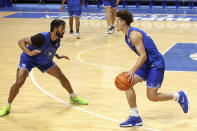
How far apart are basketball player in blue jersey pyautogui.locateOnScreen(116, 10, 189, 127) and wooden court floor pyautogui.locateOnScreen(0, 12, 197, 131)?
14.4 inches

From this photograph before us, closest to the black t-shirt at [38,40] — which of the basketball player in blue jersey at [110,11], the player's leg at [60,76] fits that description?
the player's leg at [60,76]

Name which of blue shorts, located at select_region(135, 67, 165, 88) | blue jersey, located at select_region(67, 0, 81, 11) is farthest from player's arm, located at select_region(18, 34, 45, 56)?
blue jersey, located at select_region(67, 0, 81, 11)

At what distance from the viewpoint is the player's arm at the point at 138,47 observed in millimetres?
5008

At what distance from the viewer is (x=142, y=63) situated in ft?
16.5

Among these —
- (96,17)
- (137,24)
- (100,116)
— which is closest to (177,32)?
(137,24)

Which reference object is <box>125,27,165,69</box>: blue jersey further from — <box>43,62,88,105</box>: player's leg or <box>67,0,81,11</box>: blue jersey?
<box>67,0,81,11</box>: blue jersey

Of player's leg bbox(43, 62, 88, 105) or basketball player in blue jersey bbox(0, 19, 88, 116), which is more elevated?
basketball player in blue jersey bbox(0, 19, 88, 116)

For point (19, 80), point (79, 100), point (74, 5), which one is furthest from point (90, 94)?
point (74, 5)

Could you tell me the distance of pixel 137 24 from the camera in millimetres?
15312

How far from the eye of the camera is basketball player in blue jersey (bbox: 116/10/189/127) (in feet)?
16.7

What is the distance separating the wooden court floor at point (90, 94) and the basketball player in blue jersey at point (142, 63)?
0.37m

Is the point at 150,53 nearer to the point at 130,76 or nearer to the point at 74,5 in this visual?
the point at 130,76

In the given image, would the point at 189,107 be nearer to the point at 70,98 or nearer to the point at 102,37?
the point at 70,98

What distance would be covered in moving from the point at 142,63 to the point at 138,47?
8.2 inches
